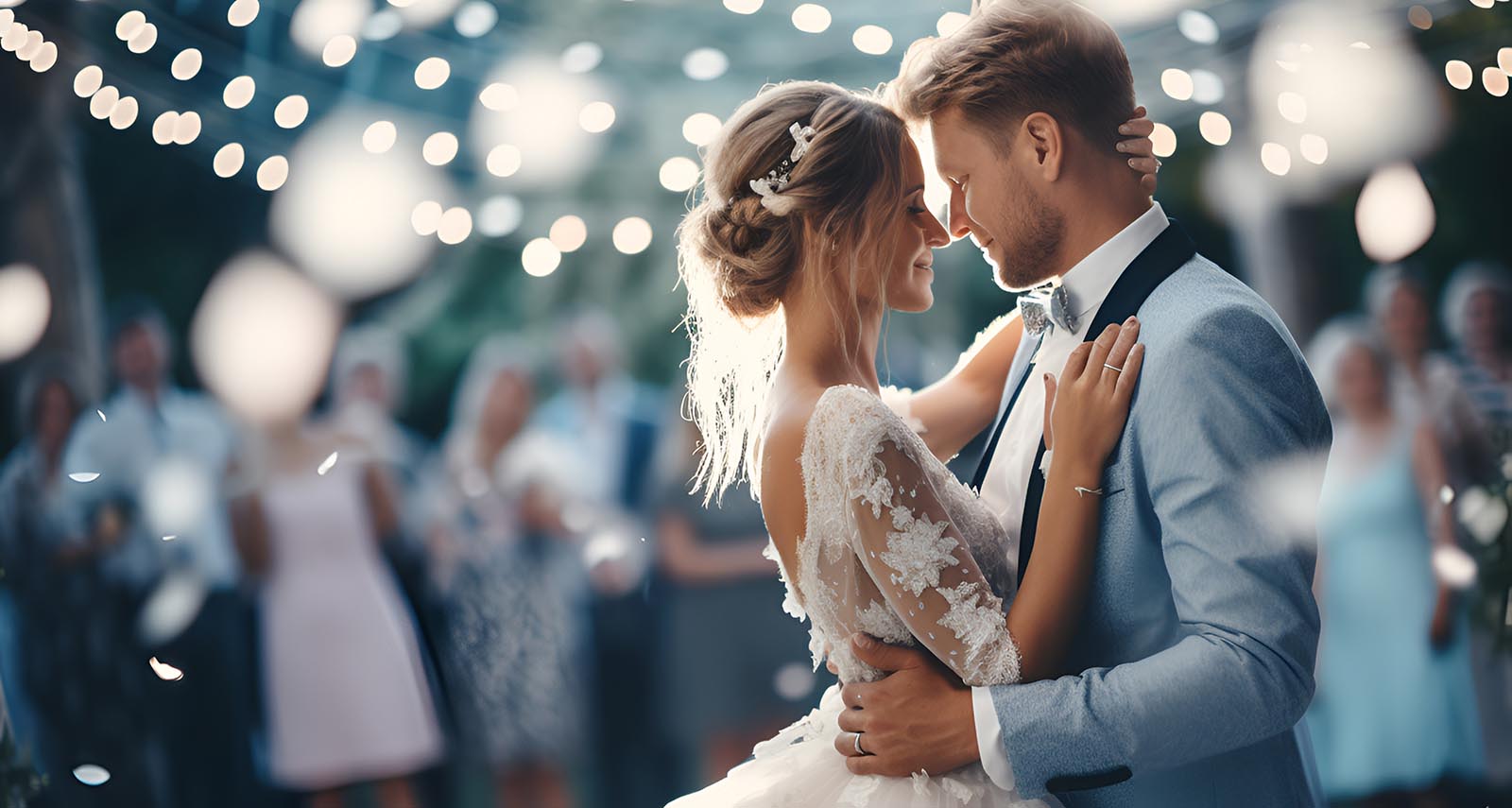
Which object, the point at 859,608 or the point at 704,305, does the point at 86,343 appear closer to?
the point at 704,305

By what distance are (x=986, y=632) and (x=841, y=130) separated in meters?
0.65

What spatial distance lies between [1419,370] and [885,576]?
2.67 meters

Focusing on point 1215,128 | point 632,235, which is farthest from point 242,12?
point 1215,128

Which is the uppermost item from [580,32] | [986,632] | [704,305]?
[580,32]

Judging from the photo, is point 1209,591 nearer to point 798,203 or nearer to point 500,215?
point 798,203

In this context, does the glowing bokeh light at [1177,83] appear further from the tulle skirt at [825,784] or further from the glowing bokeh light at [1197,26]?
the tulle skirt at [825,784]

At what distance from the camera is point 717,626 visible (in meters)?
3.16

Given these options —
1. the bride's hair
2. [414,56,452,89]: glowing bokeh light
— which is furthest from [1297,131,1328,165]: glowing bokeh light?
[414,56,452,89]: glowing bokeh light

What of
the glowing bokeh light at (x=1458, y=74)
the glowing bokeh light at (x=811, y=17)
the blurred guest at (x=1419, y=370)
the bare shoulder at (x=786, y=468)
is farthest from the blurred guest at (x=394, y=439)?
the glowing bokeh light at (x=1458, y=74)

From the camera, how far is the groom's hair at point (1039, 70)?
4.18 ft

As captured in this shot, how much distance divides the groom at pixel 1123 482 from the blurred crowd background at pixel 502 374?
1883 mm

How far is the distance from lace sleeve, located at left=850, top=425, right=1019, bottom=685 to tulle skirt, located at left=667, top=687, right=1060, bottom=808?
5.5 inches

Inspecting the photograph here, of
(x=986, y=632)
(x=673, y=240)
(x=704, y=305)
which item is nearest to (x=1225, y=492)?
(x=986, y=632)

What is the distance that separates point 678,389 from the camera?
10.6 ft
